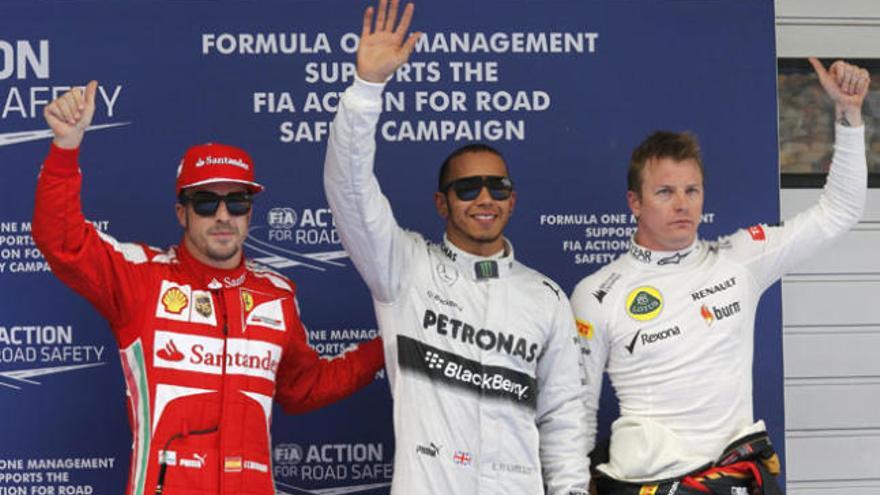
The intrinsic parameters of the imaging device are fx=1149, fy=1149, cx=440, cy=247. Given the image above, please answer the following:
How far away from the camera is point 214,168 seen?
128 inches

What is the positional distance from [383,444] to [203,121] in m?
1.31

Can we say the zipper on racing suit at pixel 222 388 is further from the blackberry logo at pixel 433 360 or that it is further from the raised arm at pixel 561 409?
the raised arm at pixel 561 409

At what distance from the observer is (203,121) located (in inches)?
160

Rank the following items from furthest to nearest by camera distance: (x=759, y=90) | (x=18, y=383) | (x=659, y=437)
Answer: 1. (x=759, y=90)
2. (x=18, y=383)
3. (x=659, y=437)

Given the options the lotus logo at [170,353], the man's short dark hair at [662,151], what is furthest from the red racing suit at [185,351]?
the man's short dark hair at [662,151]

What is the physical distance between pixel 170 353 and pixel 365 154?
80 cm

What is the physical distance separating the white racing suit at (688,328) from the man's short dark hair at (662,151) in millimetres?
213

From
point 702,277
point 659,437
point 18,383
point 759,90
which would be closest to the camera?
point 659,437

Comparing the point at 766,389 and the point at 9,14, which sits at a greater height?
the point at 9,14

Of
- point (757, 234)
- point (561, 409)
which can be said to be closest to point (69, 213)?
point (561, 409)

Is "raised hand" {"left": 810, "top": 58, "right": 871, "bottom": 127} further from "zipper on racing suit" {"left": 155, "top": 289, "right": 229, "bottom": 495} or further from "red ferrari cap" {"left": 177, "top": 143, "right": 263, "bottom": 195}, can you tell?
"zipper on racing suit" {"left": 155, "top": 289, "right": 229, "bottom": 495}

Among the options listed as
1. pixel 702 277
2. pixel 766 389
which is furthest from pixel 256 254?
pixel 766 389

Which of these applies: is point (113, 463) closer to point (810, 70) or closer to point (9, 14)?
point (9, 14)

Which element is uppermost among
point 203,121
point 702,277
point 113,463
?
point 203,121
